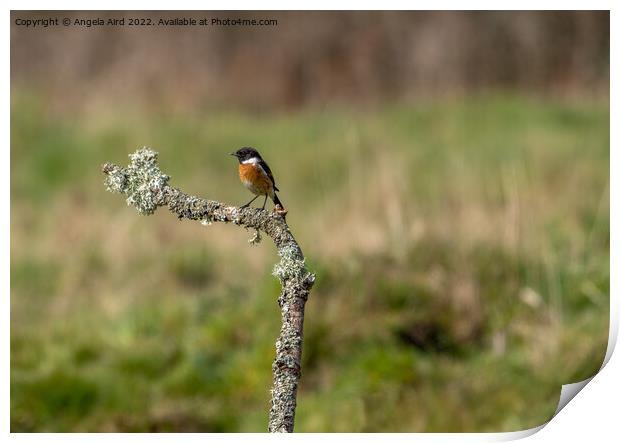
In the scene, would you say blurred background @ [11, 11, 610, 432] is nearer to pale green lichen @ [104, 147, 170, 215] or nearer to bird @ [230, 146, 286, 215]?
bird @ [230, 146, 286, 215]

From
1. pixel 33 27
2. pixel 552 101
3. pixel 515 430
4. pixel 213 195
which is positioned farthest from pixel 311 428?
pixel 552 101

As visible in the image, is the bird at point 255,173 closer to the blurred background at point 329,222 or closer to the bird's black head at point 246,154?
the bird's black head at point 246,154

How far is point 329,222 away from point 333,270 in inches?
13.8

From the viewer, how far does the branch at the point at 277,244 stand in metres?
1.00

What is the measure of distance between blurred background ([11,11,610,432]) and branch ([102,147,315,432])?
2187mm

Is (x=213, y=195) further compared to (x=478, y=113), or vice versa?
(x=478, y=113)

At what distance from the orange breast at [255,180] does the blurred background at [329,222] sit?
1.86 metres

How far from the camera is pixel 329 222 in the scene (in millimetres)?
4246

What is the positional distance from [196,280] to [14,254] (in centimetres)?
81

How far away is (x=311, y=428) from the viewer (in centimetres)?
319

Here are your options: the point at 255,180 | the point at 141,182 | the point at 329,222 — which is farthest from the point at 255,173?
the point at 329,222

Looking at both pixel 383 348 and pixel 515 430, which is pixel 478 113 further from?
pixel 515 430

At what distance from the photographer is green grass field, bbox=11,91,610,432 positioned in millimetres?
3377

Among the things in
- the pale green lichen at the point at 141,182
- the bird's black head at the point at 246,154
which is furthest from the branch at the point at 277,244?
the bird's black head at the point at 246,154
